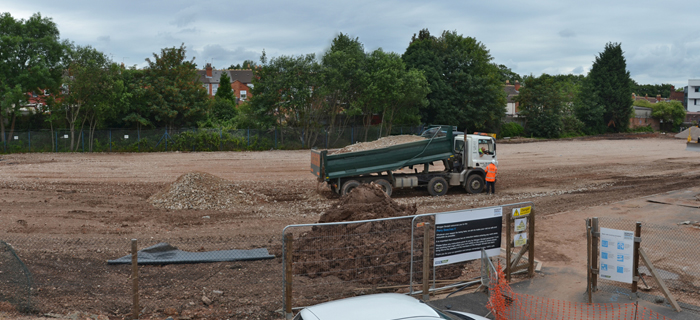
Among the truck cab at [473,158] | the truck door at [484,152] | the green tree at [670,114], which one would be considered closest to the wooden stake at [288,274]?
the truck cab at [473,158]

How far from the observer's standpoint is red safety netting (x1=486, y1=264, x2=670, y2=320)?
295 inches

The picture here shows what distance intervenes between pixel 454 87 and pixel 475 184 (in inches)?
1194

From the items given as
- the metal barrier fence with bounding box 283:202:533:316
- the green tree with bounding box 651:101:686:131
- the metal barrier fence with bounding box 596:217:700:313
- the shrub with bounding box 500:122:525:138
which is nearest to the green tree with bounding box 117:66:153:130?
the metal barrier fence with bounding box 283:202:533:316

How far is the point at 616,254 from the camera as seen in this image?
828cm

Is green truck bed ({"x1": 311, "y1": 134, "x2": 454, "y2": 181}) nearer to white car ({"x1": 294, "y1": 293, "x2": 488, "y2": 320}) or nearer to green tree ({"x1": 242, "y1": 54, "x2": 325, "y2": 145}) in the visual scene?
white car ({"x1": 294, "y1": 293, "x2": 488, "y2": 320})

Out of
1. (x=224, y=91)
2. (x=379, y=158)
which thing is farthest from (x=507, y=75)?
(x=379, y=158)

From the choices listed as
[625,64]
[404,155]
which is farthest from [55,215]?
[625,64]

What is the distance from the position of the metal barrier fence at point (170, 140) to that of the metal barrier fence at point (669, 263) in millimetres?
28724

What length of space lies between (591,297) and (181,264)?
24.3 ft

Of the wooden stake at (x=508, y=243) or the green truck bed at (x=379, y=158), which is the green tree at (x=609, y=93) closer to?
the green truck bed at (x=379, y=158)

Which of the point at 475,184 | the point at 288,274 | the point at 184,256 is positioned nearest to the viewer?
the point at 288,274

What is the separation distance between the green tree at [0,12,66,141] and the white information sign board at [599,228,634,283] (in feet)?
111

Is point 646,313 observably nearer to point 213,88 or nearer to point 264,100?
point 264,100

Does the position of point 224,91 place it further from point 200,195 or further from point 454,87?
point 200,195
